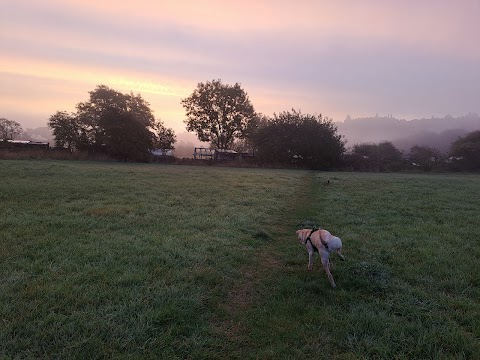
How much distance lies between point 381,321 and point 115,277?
382 centimetres

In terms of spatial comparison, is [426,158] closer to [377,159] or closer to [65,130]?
[377,159]

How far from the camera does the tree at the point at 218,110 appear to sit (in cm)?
5519

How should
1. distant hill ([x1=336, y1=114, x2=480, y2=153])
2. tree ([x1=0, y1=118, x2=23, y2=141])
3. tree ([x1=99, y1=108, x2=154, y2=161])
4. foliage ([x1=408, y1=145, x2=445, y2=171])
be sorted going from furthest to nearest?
distant hill ([x1=336, y1=114, x2=480, y2=153]) → tree ([x1=0, y1=118, x2=23, y2=141]) → foliage ([x1=408, y1=145, x2=445, y2=171]) → tree ([x1=99, y1=108, x2=154, y2=161])

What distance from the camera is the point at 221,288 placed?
4922 mm

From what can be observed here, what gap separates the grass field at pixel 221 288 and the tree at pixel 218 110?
47693 millimetres

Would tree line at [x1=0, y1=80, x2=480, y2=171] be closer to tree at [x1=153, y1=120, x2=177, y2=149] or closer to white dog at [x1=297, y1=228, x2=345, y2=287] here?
tree at [x1=153, y1=120, x2=177, y2=149]

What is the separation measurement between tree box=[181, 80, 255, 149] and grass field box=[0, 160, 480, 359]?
47.7 meters

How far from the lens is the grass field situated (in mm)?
3512

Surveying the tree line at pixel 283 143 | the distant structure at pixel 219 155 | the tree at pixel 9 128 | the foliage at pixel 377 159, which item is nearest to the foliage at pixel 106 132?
the tree line at pixel 283 143

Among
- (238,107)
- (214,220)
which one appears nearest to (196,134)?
(238,107)

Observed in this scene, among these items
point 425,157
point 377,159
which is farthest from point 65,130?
point 425,157

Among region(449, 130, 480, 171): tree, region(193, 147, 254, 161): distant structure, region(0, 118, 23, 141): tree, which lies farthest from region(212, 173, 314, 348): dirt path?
region(0, 118, 23, 141): tree

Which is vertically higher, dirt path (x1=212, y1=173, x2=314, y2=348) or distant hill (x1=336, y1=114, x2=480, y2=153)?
distant hill (x1=336, y1=114, x2=480, y2=153)

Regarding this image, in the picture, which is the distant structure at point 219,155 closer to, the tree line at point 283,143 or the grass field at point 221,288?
the tree line at point 283,143
